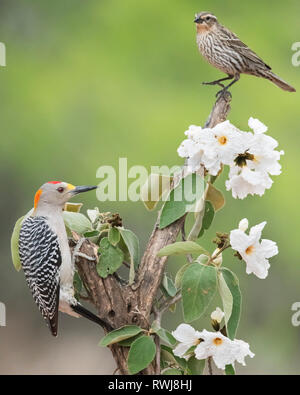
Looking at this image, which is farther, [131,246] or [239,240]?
[131,246]

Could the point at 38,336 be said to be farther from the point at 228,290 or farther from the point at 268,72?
the point at 228,290

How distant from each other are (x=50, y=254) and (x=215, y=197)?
0.33m

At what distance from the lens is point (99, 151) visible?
3.15m

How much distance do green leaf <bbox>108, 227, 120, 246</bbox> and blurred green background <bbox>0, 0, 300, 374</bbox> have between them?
166 cm

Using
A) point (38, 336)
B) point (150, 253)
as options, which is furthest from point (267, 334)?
point (150, 253)

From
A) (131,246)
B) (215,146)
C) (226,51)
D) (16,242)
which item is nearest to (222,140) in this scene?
(215,146)

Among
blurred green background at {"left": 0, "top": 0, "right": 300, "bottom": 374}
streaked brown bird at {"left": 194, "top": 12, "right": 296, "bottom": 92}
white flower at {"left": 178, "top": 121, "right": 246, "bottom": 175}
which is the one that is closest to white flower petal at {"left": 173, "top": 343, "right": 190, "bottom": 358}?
white flower at {"left": 178, "top": 121, "right": 246, "bottom": 175}

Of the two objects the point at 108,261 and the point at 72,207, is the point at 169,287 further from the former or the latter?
the point at 72,207

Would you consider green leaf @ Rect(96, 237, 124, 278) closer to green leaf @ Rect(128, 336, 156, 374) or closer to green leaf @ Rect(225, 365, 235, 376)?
green leaf @ Rect(128, 336, 156, 374)

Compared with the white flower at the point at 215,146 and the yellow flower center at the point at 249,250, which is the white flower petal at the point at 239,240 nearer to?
the yellow flower center at the point at 249,250

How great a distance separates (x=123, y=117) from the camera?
10.9 ft

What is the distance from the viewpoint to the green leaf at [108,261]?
122 centimetres

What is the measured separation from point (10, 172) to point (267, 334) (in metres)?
1.44

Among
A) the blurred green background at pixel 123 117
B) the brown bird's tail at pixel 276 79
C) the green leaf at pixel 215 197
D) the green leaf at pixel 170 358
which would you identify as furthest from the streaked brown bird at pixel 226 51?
the blurred green background at pixel 123 117
